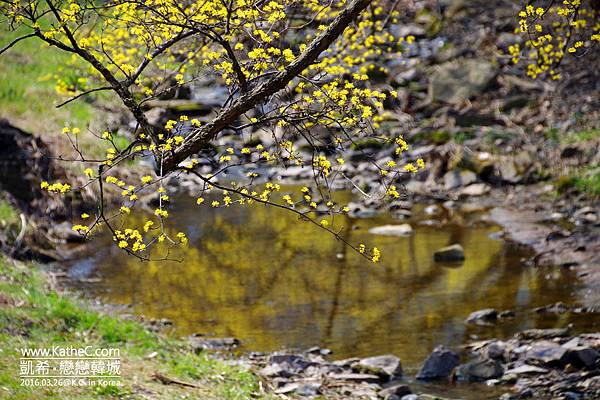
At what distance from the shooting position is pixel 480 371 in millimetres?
9039

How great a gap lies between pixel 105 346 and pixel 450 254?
746 centimetres

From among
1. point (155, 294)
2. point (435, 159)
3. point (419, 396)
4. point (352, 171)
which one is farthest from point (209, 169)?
point (419, 396)

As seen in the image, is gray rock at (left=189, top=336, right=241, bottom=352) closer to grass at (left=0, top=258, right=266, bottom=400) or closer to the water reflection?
the water reflection

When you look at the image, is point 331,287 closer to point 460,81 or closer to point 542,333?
point 542,333

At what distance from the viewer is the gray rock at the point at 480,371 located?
898 centimetres

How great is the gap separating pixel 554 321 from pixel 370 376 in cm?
321

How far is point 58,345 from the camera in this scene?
7879 mm

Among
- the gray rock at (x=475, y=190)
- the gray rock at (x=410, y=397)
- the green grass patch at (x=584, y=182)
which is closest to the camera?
the gray rock at (x=410, y=397)

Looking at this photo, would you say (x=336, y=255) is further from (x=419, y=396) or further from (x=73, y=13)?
(x=73, y=13)

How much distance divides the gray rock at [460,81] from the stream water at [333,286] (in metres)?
7.81

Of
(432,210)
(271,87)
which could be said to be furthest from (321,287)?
(271,87)

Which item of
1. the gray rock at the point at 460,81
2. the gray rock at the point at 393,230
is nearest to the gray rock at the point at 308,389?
the gray rock at the point at 393,230

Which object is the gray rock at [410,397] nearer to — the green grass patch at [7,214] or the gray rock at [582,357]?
the gray rock at [582,357]

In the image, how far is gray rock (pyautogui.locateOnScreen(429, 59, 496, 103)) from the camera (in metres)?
23.5
